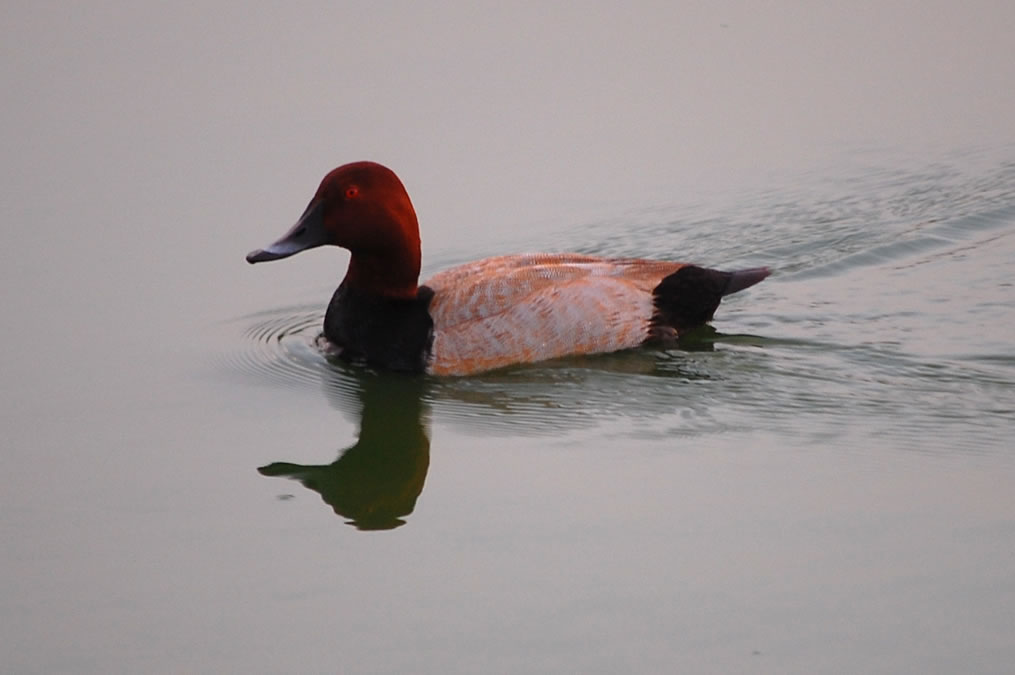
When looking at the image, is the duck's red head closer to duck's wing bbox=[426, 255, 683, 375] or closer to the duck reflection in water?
duck's wing bbox=[426, 255, 683, 375]

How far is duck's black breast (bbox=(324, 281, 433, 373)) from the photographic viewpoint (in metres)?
8.73

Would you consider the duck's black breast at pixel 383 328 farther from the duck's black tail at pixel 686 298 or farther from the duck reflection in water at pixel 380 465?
the duck's black tail at pixel 686 298

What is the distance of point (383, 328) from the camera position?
347 inches

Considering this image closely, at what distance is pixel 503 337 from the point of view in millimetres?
8766

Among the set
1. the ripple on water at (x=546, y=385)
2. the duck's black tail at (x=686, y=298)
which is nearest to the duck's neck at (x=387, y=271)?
the ripple on water at (x=546, y=385)

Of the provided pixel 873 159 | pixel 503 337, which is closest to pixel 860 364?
pixel 503 337

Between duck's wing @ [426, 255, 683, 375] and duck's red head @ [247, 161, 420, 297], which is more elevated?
duck's red head @ [247, 161, 420, 297]

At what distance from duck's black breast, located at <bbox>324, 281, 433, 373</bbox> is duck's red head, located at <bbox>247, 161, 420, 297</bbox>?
9 cm

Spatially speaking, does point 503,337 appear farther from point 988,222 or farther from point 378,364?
point 988,222

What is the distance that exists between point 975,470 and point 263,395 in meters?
4.06

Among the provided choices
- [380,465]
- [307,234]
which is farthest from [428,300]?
[380,465]

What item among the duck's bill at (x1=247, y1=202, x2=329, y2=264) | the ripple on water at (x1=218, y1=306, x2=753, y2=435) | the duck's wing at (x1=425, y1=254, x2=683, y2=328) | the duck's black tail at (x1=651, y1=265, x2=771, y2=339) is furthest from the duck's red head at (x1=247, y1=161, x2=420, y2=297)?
the duck's black tail at (x1=651, y1=265, x2=771, y2=339)

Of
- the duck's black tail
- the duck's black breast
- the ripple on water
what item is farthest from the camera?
the duck's black tail

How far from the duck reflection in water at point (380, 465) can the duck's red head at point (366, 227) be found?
678 mm
